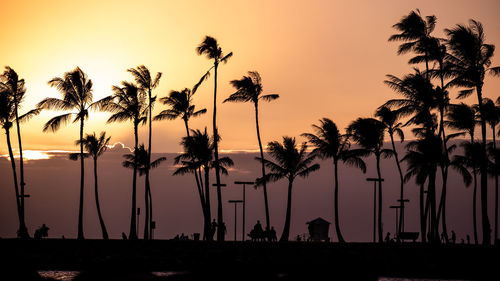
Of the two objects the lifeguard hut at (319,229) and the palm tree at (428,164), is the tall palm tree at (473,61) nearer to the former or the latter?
the palm tree at (428,164)

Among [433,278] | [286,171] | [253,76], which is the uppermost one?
[253,76]

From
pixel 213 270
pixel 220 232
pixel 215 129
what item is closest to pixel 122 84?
pixel 215 129

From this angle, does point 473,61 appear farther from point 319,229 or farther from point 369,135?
point 319,229

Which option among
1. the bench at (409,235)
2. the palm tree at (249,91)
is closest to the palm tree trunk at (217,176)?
the palm tree at (249,91)

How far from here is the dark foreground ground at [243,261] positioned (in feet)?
40.5

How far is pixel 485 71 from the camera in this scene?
37.9 metres

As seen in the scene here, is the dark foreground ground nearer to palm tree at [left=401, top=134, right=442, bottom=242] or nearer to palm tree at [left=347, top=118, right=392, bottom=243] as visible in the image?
palm tree at [left=401, top=134, right=442, bottom=242]

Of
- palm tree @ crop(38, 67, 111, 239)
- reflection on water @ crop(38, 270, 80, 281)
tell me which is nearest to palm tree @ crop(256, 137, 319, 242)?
palm tree @ crop(38, 67, 111, 239)

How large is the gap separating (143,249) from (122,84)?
70.7 ft

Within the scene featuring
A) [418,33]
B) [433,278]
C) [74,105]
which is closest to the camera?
[433,278]

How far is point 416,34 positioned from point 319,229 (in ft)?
82.9

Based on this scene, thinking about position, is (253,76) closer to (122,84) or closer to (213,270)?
(122,84)

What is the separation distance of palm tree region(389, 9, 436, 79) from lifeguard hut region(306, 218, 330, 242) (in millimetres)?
23484

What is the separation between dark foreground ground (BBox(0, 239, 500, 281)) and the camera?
12.3 m
